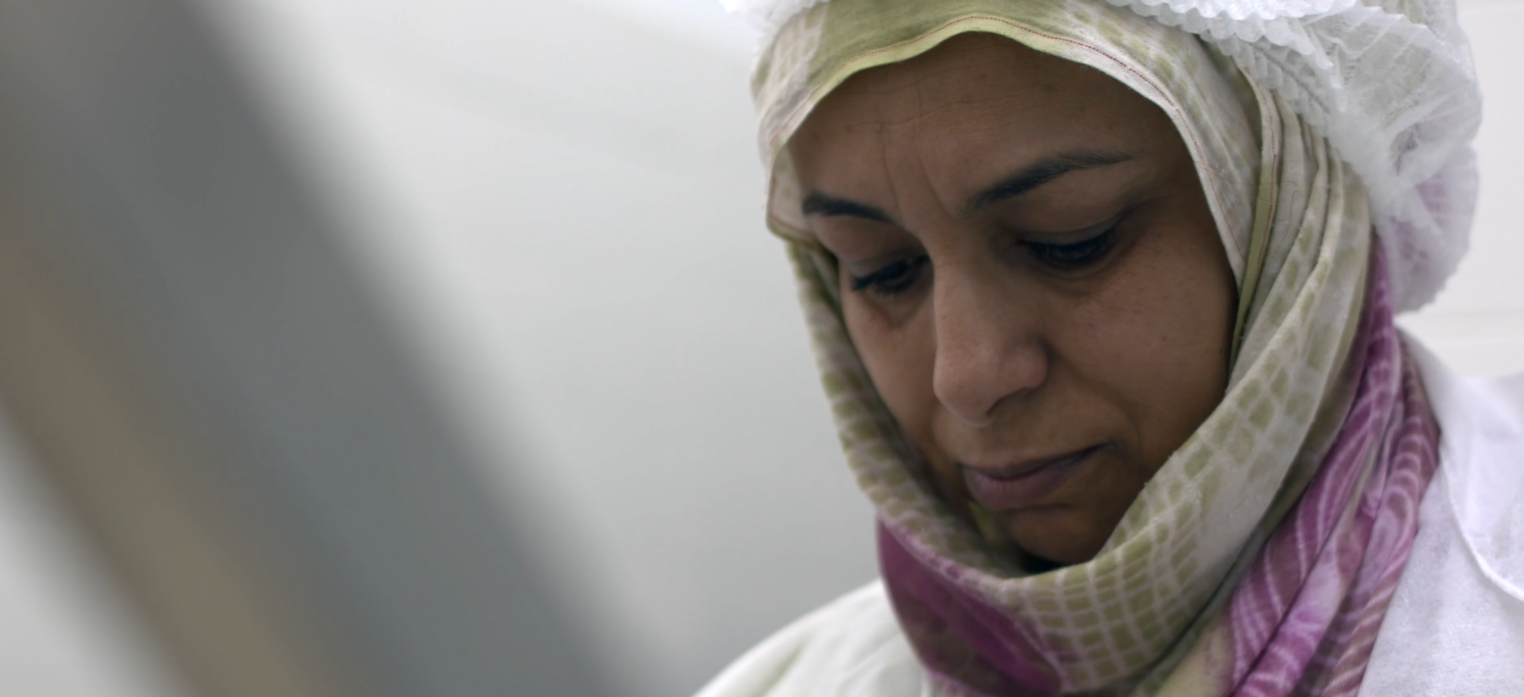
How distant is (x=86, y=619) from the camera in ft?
1.79

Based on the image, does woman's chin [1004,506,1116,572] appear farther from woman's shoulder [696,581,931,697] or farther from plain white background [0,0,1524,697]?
plain white background [0,0,1524,697]

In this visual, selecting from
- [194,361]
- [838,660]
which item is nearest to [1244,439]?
[838,660]

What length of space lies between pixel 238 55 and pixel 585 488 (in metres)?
1.21

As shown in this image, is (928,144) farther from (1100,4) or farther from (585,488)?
(585,488)

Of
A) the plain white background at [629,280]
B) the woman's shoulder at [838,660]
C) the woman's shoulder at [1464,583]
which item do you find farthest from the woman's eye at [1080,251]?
the plain white background at [629,280]

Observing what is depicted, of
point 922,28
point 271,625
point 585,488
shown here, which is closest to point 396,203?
point 585,488

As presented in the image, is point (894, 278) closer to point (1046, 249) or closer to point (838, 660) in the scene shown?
point (1046, 249)

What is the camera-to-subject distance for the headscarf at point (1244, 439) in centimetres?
72

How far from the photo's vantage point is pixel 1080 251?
29.9 inches

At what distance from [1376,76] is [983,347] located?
344mm

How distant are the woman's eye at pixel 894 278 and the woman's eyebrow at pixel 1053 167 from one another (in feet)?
0.37

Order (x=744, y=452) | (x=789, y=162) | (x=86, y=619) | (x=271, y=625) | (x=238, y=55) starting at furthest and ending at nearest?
(x=744, y=452)
(x=789, y=162)
(x=86, y=619)
(x=238, y=55)
(x=271, y=625)

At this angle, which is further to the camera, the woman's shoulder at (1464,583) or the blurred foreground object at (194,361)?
the woman's shoulder at (1464,583)

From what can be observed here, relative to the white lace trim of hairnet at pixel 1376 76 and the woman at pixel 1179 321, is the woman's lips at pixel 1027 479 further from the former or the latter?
the white lace trim of hairnet at pixel 1376 76
